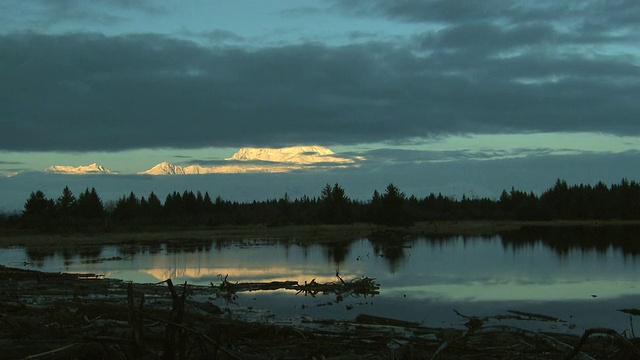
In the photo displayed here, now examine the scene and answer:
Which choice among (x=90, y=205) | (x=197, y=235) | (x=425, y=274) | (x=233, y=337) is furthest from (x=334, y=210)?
(x=233, y=337)

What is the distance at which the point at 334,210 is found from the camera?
98062 mm

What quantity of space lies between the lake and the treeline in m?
32.0

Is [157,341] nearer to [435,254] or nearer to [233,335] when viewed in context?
[233,335]

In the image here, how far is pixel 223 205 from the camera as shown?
155m

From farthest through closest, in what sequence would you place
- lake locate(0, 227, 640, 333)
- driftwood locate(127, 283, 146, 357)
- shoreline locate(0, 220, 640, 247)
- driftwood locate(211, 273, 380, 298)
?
1. shoreline locate(0, 220, 640, 247)
2. driftwood locate(211, 273, 380, 298)
3. lake locate(0, 227, 640, 333)
4. driftwood locate(127, 283, 146, 357)

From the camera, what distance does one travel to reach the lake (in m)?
21.1

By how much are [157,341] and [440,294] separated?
16.1m

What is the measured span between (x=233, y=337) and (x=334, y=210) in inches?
3325

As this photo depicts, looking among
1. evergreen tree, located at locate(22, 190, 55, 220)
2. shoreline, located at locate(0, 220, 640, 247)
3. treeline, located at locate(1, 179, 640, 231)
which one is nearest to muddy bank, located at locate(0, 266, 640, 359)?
shoreline, located at locate(0, 220, 640, 247)

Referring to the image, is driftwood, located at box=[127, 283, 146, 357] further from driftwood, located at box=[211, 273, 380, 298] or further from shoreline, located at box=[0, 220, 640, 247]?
shoreline, located at box=[0, 220, 640, 247]

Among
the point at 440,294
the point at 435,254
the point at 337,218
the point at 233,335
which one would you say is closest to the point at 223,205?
the point at 337,218

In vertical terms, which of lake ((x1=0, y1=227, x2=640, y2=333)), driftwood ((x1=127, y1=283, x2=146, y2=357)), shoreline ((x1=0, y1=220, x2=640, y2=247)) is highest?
driftwood ((x1=127, y1=283, x2=146, y2=357))

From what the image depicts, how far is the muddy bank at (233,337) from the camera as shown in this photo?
7.83 m

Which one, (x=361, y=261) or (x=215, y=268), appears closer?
(x=215, y=268)
